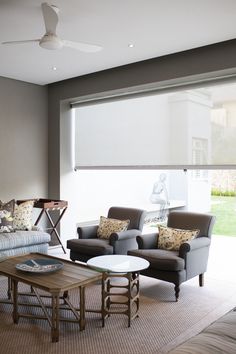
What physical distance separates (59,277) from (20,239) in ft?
5.86

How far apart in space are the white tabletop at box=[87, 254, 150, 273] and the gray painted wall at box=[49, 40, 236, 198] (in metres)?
2.52

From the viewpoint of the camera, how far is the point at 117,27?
3729mm

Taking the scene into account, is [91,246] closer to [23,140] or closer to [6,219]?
[6,219]

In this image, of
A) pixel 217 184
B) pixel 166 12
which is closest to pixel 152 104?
pixel 217 184

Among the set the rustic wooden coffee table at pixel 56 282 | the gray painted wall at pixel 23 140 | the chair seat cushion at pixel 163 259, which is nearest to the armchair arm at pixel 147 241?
the chair seat cushion at pixel 163 259

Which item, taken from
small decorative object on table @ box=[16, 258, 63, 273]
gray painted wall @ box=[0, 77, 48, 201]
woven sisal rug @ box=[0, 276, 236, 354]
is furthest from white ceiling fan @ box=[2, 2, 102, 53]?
gray painted wall @ box=[0, 77, 48, 201]

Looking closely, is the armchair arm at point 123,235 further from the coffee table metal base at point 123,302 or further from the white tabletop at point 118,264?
the coffee table metal base at point 123,302

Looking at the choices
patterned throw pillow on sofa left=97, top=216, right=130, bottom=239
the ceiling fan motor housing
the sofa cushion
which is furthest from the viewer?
patterned throw pillow on sofa left=97, top=216, right=130, bottom=239

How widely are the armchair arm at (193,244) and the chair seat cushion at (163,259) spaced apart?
0.27ft

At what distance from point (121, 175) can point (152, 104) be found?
1971 millimetres

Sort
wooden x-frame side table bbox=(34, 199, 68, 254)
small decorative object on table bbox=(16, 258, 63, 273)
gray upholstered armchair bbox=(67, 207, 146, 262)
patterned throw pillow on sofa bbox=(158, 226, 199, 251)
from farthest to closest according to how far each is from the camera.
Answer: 1. wooden x-frame side table bbox=(34, 199, 68, 254)
2. gray upholstered armchair bbox=(67, 207, 146, 262)
3. patterned throw pillow on sofa bbox=(158, 226, 199, 251)
4. small decorative object on table bbox=(16, 258, 63, 273)

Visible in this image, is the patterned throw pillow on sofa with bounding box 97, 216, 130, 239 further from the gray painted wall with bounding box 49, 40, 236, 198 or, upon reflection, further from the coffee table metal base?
the gray painted wall with bounding box 49, 40, 236, 198

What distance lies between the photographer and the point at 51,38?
321cm

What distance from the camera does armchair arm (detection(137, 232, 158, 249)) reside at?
4.18m
